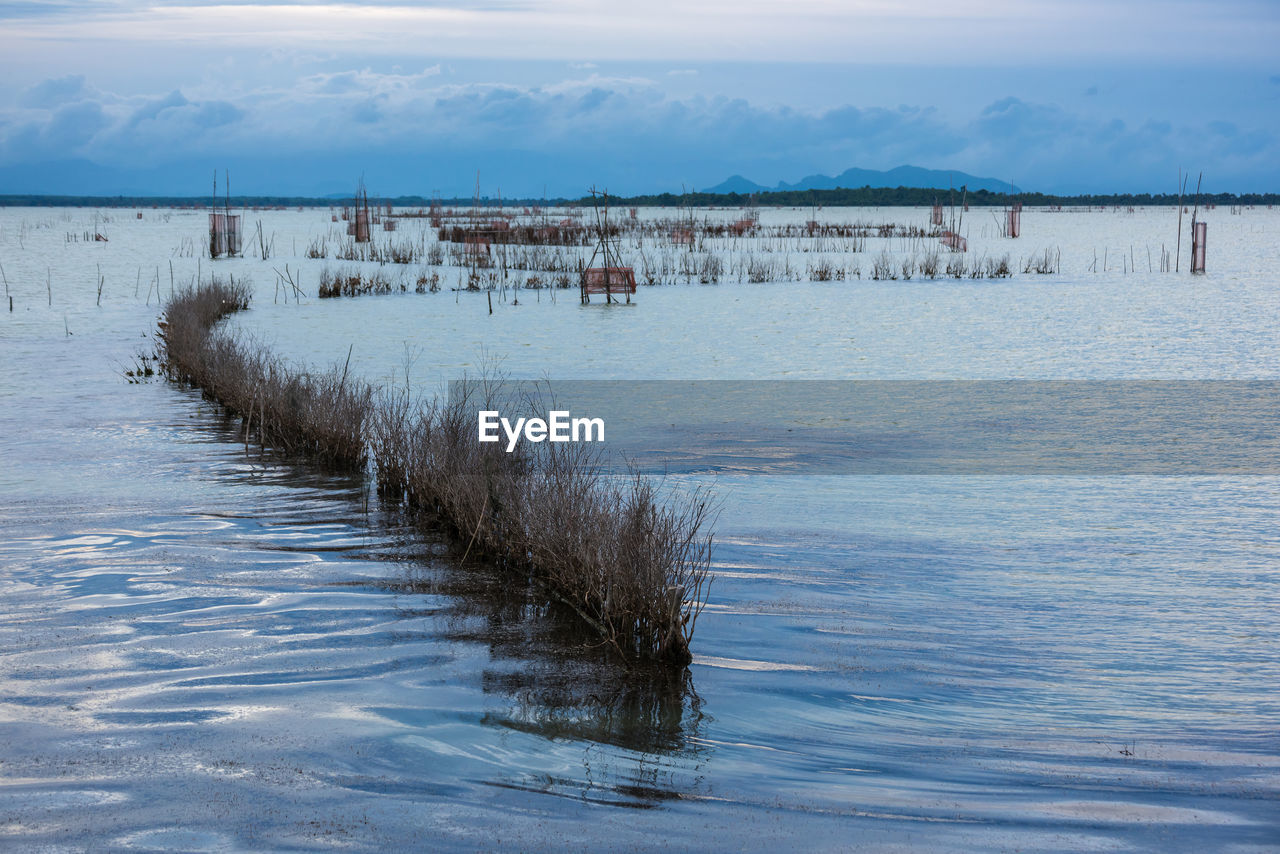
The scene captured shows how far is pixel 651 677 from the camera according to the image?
5.90m

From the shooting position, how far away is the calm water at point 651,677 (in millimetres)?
4277

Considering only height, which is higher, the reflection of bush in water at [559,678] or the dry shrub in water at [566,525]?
the dry shrub in water at [566,525]

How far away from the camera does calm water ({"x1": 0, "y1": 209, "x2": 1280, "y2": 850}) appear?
4.28 metres

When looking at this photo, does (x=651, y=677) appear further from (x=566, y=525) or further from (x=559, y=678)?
(x=566, y=525)

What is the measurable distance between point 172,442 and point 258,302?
720 inches

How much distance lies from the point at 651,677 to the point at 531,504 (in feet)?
6.67

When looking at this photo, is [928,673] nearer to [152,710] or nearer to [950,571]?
[950,571]

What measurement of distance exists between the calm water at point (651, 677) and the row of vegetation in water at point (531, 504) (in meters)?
0.29

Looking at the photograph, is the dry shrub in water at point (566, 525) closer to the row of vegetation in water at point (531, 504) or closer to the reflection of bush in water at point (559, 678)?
the row of vegetation in water at point (531, 504)

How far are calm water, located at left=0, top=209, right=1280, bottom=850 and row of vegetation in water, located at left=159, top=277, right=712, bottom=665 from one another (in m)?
0.29

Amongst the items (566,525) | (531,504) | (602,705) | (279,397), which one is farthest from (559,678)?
(279,397)

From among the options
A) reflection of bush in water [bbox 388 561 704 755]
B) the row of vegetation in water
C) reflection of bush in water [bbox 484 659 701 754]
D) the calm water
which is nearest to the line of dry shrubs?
the row of vegetation in water

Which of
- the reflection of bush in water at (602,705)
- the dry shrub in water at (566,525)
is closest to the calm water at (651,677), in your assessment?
the reflection of bush in water at (602,705)

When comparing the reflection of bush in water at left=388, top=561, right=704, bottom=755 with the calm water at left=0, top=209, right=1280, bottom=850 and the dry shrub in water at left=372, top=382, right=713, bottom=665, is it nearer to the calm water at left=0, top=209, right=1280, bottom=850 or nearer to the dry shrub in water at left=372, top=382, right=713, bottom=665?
the calm water at left=0, top=209, right=1280, bottom=850
